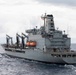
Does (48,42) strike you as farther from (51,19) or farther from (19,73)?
(19,73)

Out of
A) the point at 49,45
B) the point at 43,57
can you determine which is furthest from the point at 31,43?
the point at 43,57

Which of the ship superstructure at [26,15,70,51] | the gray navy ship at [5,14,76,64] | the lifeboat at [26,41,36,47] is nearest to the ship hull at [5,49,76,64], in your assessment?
the gray navy ship at [5,14,76,64]

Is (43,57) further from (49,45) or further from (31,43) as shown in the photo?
(31,43)

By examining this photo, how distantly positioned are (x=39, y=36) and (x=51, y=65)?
42.1 ft

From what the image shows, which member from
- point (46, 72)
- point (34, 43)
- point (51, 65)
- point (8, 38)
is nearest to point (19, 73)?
point (46, 72)

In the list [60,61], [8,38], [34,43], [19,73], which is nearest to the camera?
[19,73]

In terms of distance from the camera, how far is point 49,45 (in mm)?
82125

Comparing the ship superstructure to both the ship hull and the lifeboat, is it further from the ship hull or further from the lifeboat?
the ship hull

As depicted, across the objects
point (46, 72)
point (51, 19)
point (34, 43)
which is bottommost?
point (46, 72)

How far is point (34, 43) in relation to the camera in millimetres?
88875

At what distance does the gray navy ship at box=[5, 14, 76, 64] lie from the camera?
75.7 metres

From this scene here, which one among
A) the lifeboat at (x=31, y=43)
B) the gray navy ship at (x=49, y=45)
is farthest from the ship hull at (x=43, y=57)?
the lifeboat at (x=31, y=43)

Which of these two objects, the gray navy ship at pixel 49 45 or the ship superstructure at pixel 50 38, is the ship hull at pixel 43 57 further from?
the ship superstructure at pixel 50 38

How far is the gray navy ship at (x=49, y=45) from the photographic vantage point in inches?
2980
